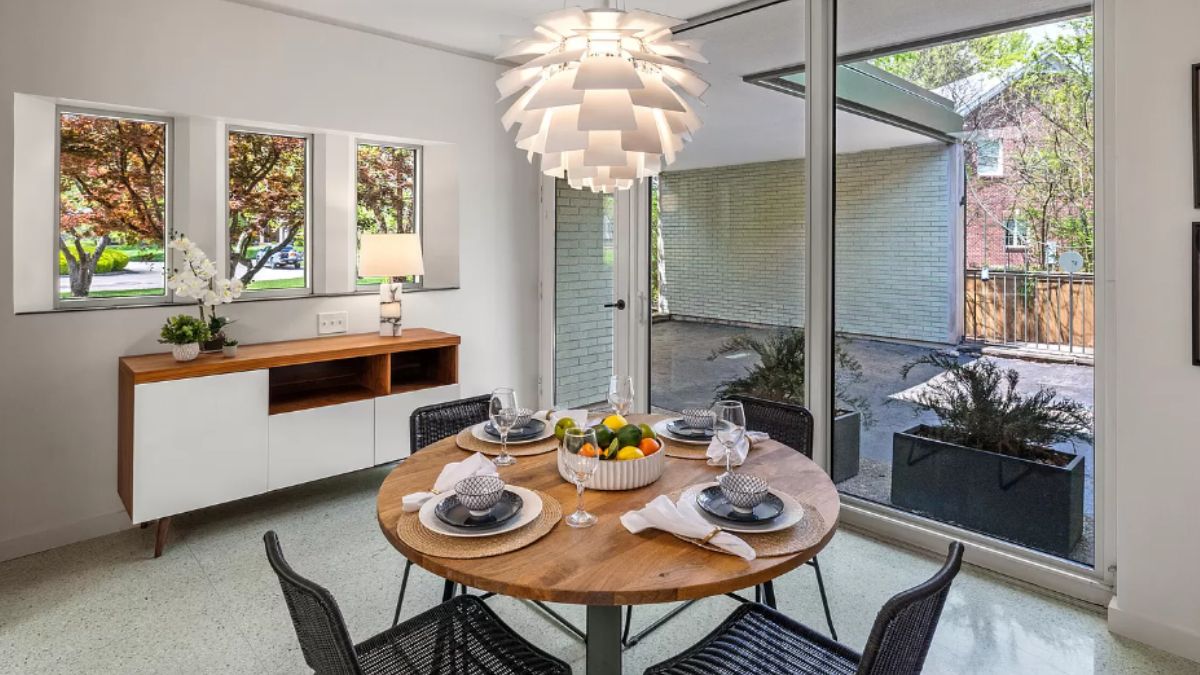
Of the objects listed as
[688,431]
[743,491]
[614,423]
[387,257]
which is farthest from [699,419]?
[387,257]

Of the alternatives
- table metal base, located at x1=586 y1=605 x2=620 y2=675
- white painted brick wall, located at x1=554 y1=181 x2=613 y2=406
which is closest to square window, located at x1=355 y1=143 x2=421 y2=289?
white painted brick wall, located at x1=554 y1=181 x2=613 y2=406

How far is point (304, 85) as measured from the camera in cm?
352

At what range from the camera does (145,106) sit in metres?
3.07

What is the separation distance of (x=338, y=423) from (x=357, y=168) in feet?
→ 5.42

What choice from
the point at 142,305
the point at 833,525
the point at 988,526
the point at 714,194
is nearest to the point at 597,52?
the point at 833,525

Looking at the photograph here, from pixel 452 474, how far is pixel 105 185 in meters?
2.76

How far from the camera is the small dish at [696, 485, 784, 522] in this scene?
4.74 ft

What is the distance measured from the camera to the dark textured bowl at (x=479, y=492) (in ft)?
4.77

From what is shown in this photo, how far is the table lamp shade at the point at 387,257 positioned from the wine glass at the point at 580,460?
2.48 metres

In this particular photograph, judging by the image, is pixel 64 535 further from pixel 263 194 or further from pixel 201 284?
pixel 263 194

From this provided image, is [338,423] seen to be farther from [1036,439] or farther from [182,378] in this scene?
[1036,439]

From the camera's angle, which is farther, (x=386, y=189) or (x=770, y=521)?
(x=386, y=189)

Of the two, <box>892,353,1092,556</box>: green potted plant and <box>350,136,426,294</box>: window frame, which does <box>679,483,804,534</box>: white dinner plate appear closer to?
<box>892,353,1092,556</box>: green potted plant

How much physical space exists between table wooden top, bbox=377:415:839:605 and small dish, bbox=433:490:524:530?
0.11 m
